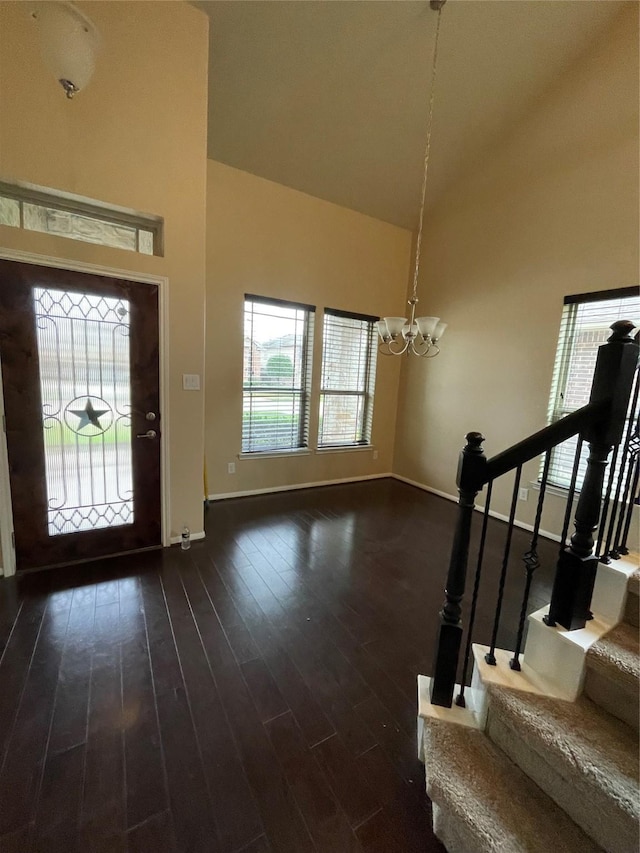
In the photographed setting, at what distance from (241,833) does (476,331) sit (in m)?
4.24

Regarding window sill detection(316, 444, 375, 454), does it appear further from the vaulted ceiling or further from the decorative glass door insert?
the vaulted ceiling

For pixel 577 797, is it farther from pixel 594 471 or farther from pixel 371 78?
pixel 371 78

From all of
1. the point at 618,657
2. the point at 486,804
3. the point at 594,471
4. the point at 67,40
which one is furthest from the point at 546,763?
the point at 67,40

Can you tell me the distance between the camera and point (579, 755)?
943mm

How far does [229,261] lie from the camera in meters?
3.61

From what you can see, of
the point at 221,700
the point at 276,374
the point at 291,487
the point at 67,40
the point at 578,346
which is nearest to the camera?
the point at 67,40

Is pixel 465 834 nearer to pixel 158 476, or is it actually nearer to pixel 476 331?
pixel 158 476

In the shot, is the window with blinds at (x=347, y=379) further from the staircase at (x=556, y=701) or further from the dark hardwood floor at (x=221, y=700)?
the staircase at (x=556, y=701)

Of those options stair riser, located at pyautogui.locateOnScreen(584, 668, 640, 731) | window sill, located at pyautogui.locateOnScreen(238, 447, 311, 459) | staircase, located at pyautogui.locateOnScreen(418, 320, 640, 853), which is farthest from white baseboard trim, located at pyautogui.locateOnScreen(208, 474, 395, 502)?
stair riser, located at pyautogui.locateOnScreen(584, 668, 640, 731)

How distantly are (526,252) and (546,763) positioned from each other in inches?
154

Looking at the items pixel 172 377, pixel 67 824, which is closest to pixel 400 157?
pixel 172 377

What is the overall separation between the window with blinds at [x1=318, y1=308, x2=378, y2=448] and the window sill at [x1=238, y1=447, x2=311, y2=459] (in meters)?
0.28

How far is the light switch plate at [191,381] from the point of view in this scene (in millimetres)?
2713

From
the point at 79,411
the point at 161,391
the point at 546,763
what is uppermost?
the point at 161,391
